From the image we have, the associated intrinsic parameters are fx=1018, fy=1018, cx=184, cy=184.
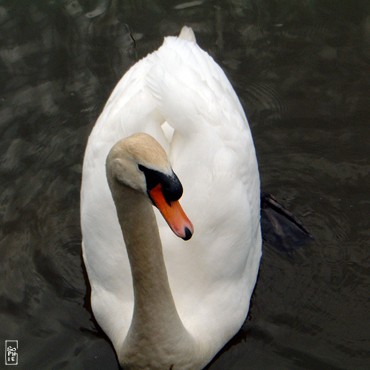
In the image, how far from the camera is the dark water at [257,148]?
6.55 m

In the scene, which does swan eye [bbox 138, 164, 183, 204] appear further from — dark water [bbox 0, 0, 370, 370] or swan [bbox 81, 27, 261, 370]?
dark water [bbox 0, 0, 370, 370]

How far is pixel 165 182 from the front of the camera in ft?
15.6

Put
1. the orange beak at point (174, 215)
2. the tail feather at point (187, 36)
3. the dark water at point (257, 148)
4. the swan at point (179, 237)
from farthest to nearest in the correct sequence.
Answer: the tail feather at point (187, 36), the dark water at point (257, 148), the swan at point (179, 237), the orange beak at point (174, 215)

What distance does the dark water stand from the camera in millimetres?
Result: 6547

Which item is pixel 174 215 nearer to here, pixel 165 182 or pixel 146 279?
pixel 165 182

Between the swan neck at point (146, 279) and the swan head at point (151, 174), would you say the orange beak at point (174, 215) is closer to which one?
the swan head at point (151, 174)

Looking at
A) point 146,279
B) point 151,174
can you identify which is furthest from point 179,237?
A: point 151,174

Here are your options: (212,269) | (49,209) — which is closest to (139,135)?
(212,269)

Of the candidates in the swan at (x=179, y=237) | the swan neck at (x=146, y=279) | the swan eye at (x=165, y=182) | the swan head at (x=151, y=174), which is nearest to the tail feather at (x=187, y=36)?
the swan at (x=179, y=237)

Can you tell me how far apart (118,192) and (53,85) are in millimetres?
3431

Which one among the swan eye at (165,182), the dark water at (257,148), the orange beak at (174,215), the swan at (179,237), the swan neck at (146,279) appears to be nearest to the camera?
the swan eye at (165,182)

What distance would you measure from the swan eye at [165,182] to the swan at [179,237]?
1.83 feet

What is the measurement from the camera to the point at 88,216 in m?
6.40

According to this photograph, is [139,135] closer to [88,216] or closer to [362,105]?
[88,216]
